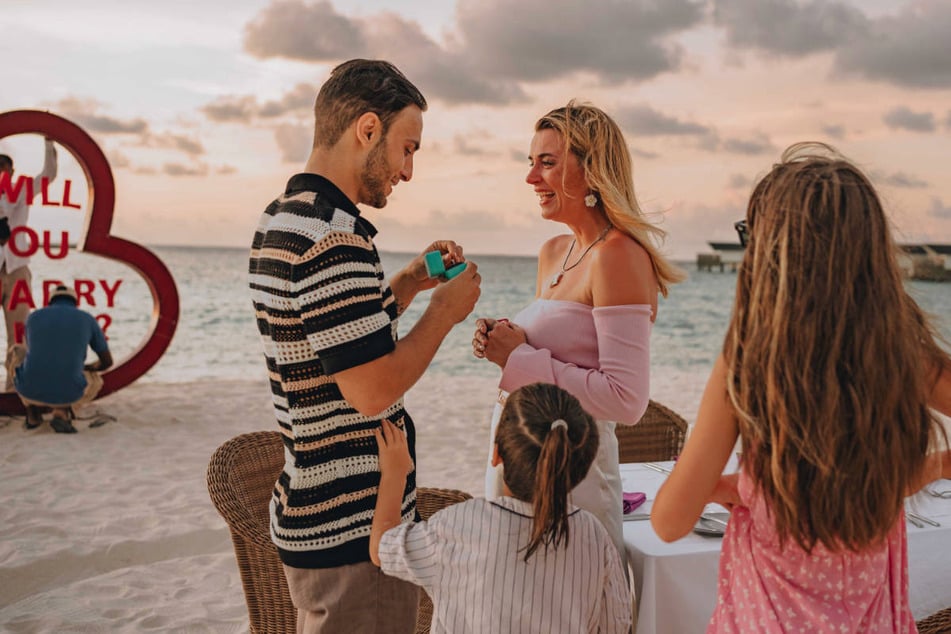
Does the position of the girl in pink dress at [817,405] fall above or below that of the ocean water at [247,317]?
above

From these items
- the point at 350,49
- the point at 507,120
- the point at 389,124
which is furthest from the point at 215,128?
the point at 389,124

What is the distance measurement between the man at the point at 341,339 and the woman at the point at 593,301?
0.48m

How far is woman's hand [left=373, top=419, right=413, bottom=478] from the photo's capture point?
1522 millimetres

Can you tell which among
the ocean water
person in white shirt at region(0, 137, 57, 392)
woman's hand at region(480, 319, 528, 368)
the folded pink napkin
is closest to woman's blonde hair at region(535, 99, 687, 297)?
woman's hand at region(480, 319, 528, 368)

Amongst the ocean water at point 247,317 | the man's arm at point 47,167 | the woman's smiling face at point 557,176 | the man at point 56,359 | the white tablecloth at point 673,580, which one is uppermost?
the man's arm at point 47,167

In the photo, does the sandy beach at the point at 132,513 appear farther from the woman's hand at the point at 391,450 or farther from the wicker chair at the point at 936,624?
the wicker chair at the point at 936,624

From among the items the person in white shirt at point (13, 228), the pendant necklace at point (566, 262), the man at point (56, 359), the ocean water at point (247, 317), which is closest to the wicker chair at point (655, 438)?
the pendant necklace at point (566, 262)

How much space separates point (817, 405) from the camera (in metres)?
1.19

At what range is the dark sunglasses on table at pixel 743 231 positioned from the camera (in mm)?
1334

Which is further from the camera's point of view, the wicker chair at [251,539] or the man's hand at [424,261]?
the wicker chair at [251,539]

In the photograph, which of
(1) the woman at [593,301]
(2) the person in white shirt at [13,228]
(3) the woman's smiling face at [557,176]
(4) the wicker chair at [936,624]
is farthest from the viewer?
(2) the person in white shirt at [13,228]

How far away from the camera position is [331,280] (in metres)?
1.39

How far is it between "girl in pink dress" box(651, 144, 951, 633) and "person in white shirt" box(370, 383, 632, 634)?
0.24m

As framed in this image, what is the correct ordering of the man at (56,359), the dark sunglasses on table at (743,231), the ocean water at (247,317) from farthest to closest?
1. the ocean water at (247,317)
2. the man at (56,359)
3. the dark sunglasses on table at (743,231)
